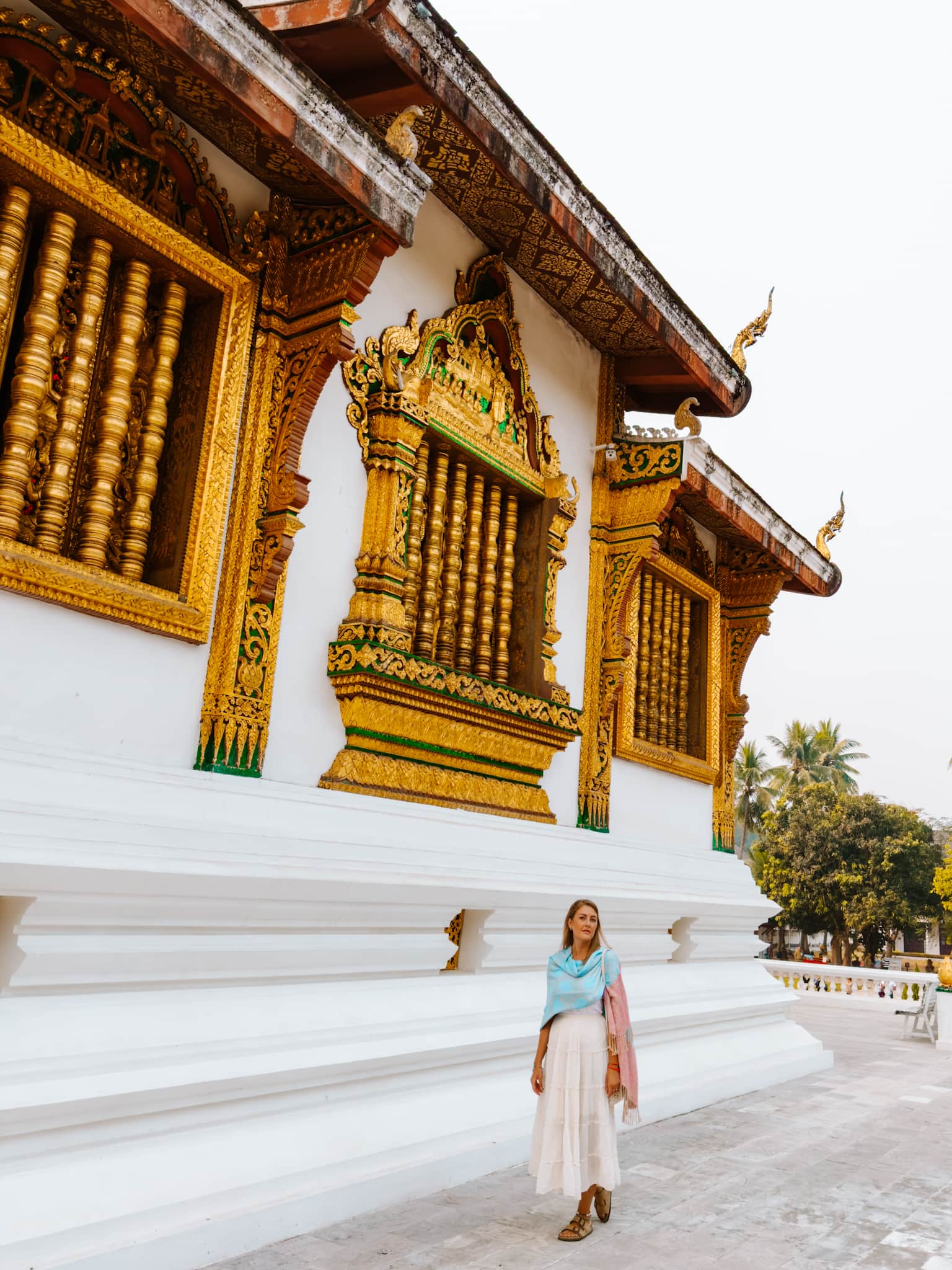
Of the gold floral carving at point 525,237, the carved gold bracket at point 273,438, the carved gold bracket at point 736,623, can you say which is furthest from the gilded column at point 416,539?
the carved gold bracket at point 736,623

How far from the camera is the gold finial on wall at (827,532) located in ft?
26.3

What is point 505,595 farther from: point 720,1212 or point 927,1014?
point 927,1014

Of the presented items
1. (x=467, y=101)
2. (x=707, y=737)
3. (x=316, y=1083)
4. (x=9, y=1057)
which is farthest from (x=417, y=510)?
(x=707, y=737)

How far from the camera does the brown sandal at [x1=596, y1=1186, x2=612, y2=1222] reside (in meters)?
3.61

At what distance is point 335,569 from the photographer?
4.44m

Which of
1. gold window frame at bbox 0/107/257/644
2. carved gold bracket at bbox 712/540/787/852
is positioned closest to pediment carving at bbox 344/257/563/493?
gold window frame at bbox 0/107/257/644

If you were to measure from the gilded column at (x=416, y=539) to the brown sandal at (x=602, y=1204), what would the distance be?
250 centimetres

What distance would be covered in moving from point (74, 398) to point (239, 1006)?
2.14 meters

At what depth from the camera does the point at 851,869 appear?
1262 inches

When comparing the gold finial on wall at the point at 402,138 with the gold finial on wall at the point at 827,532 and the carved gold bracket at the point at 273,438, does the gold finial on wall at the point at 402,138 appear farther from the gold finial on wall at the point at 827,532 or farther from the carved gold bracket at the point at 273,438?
the gold finial on wall at the point at 827,532

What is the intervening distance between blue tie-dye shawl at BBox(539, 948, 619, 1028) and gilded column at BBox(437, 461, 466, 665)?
5.91 feet

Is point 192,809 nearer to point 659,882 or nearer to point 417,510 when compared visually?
point 417,510

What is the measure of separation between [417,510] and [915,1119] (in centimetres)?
474

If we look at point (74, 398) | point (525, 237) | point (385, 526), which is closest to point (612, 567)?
point (525, 237)
